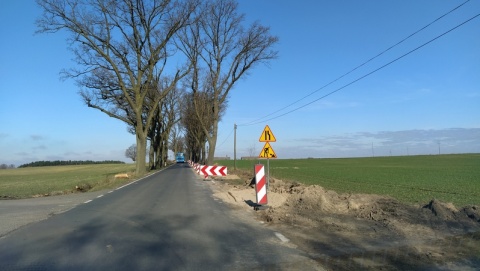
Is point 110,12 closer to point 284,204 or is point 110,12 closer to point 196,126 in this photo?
point 284,204

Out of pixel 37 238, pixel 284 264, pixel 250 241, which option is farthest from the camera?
pixel 37 238

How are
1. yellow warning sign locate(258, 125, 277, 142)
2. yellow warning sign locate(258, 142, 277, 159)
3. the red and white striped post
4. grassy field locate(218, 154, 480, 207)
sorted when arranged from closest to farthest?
1. the red and white striped post
2. yellow warning sign locate(258, 125, 277, 142)
3. yellow warning sign locate(258, 142, 277, 159)
4. grassy field locate(218, 154, 480, 207)

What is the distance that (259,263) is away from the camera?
642 cm

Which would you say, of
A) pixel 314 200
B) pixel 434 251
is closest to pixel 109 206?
pixel 314 200

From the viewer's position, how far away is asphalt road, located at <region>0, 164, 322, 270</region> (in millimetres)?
6426

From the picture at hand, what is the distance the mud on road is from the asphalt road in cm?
61

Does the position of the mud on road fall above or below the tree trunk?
below

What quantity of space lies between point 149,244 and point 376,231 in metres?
4.71

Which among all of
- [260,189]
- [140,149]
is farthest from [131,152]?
[260,189]

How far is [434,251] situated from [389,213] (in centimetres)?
386

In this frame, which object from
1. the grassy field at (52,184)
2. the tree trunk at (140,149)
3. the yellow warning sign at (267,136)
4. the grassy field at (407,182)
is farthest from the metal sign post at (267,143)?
the tree trunk at (140,149)

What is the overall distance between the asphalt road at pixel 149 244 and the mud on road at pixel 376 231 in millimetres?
607

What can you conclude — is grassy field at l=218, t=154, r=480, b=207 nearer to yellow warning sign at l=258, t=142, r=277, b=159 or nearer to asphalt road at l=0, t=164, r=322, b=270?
yellow warning sign at l=258, t=142, r=277, b=159

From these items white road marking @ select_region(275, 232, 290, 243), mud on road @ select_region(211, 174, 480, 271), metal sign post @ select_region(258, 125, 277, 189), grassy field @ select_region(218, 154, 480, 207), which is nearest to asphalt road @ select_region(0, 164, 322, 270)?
white road marking @ select_region(275, 232, 290, 243)
